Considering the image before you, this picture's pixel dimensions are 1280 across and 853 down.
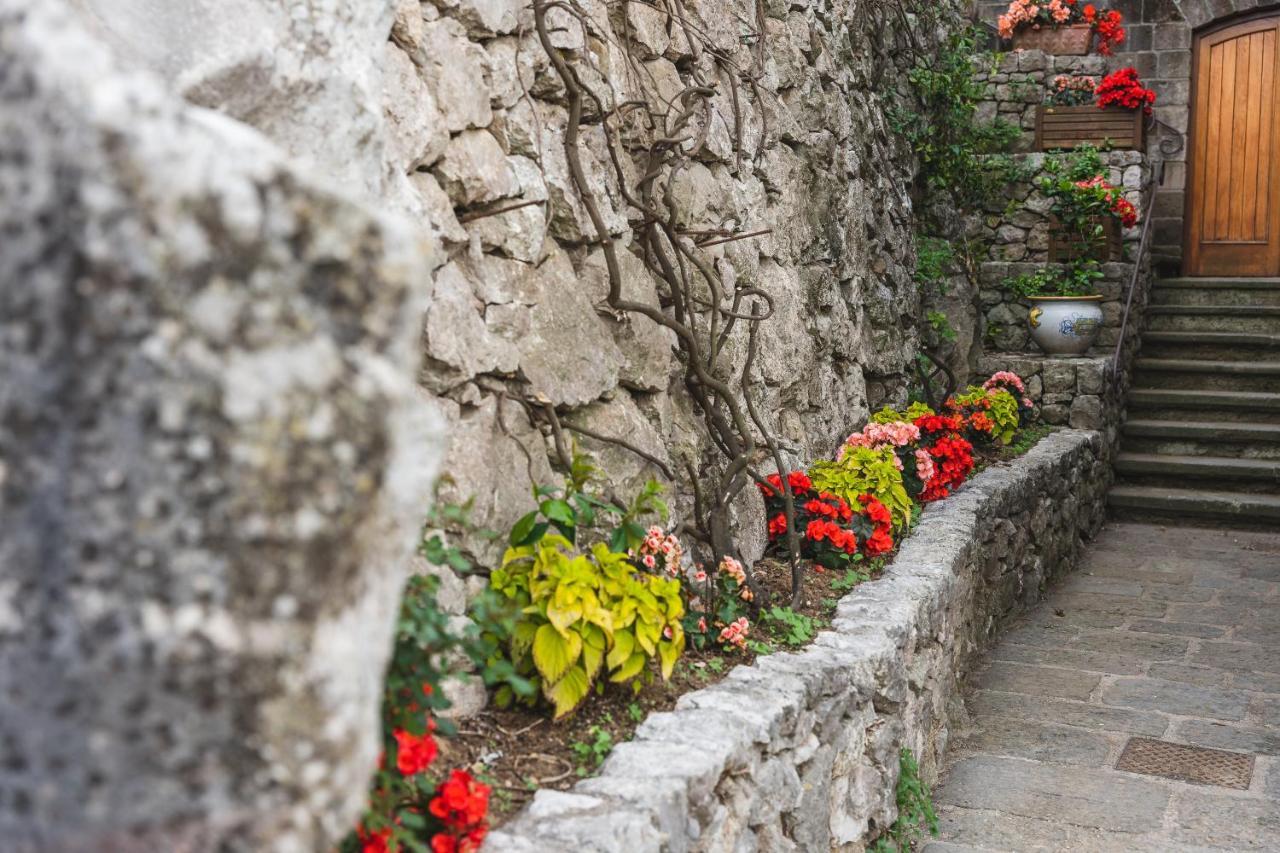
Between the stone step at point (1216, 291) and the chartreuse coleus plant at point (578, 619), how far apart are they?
746 cm

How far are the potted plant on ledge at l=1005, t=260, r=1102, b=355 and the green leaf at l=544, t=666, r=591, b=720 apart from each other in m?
5.79

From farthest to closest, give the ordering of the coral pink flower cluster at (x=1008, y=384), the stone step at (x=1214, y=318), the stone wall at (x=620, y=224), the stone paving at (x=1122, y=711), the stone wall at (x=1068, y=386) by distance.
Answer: the stone step at (x=1214, y=318)
the stone wall at (x=1068, y=386)
the coral pink flower cluster at (x=1008, y=384)
the stone paving at (x=1122, y=711)
the stone wall at (x=620, y=224)

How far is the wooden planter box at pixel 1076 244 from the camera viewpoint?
24.7 ft

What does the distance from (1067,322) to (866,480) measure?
3.67 m

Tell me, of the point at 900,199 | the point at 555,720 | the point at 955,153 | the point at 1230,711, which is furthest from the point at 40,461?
the point at 955,153

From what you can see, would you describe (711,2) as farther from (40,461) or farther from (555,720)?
(40,461)

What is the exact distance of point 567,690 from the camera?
2.19 metres

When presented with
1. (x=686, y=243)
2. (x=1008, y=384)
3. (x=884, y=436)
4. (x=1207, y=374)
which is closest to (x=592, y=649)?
(x=686, y=243)

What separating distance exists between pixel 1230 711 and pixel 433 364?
129 inches

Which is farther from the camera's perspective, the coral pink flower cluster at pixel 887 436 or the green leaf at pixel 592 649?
the coral pink flower cluster at pixel 887 436

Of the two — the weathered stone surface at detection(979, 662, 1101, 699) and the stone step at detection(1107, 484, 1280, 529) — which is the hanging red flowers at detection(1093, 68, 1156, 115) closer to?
the stone step at detection(1107, 484, 1280, 529)

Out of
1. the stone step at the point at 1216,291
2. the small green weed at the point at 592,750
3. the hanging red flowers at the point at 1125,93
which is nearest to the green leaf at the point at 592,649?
the small green weed at the point at 592,750

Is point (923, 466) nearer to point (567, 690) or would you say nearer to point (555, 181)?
point (555, 181)

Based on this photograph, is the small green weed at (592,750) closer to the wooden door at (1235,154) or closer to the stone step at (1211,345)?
the stone step at (1211,345)
